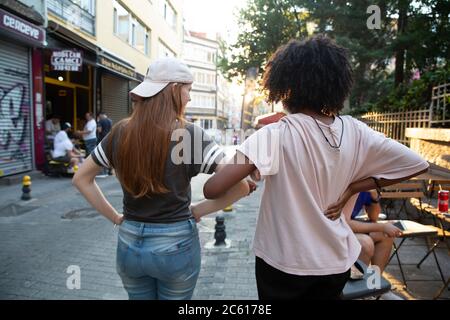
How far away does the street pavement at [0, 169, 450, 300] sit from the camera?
3.66 m

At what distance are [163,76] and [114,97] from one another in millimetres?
16483

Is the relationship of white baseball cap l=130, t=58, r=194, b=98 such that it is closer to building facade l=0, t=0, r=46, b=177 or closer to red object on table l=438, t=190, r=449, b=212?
red object on table l=438, t=190, r=449, b=212

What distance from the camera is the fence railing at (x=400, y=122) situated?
24.7ft

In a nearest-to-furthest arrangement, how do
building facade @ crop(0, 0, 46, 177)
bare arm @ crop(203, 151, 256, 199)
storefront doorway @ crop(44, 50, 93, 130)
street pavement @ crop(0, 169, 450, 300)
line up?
bare arm @ crop(203, 151, 256, 199) → street pavement @ crop(0, 169, 450, 300) → building facade @ crop(0, 0, 46, 177) → storefront doorway @ crop(44, 50, 93, 130)

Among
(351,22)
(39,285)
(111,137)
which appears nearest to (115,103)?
(351,22)

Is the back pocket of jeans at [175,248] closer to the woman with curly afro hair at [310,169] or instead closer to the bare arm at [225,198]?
the bare arm at [225,198]

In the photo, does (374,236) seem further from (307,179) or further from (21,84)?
(21,84)

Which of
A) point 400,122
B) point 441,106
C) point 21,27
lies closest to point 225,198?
point 441,106

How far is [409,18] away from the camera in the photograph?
12055 mm

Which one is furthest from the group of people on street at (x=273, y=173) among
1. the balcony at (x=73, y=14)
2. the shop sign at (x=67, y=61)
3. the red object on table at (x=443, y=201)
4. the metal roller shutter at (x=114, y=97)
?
the metal roller shutter at (x=114, y=97)

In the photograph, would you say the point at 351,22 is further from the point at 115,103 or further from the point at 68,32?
the point at 115,103

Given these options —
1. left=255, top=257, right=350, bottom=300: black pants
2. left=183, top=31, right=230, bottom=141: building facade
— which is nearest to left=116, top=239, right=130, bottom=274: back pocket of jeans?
left=255, top=257, right=350, bottom=300: black pants

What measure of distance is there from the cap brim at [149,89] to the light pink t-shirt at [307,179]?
56 centimetres

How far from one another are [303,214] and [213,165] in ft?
1.65
